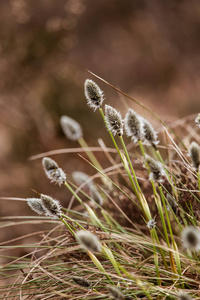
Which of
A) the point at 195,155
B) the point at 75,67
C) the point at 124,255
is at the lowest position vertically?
the point at 124,255

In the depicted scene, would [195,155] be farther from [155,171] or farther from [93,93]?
[93,93]

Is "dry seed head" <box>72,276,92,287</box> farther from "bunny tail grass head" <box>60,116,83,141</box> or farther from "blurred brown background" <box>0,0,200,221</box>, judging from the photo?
"blurred brown background" <box>0,0,200,221</box>

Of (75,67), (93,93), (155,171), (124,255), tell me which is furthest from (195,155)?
(75,67)

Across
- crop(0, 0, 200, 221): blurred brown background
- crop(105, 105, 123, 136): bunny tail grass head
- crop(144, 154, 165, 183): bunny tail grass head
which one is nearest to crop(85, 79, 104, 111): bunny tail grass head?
crop(105, 105, 123, 136): bunny tail grass head

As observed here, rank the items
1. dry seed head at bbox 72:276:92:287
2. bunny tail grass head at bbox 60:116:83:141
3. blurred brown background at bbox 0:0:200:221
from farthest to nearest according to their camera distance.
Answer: blurred brown background at bbox 0:0:200:221 < bunny tail grass head at bbox 60:116:83:141 < dry seed head at bbox 72:276:92:287

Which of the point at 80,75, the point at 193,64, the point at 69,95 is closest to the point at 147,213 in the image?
the point at 69,95

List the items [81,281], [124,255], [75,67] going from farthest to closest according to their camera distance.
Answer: [75,67], [124,255], [81,281]

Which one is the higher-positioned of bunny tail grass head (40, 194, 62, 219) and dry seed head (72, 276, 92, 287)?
bunny tail grass head (40, 194, 62, 219)

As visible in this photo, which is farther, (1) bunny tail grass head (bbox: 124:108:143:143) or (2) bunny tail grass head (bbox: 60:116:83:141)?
(2) bunny tail grass head (bbox: 60:116:83:141)
